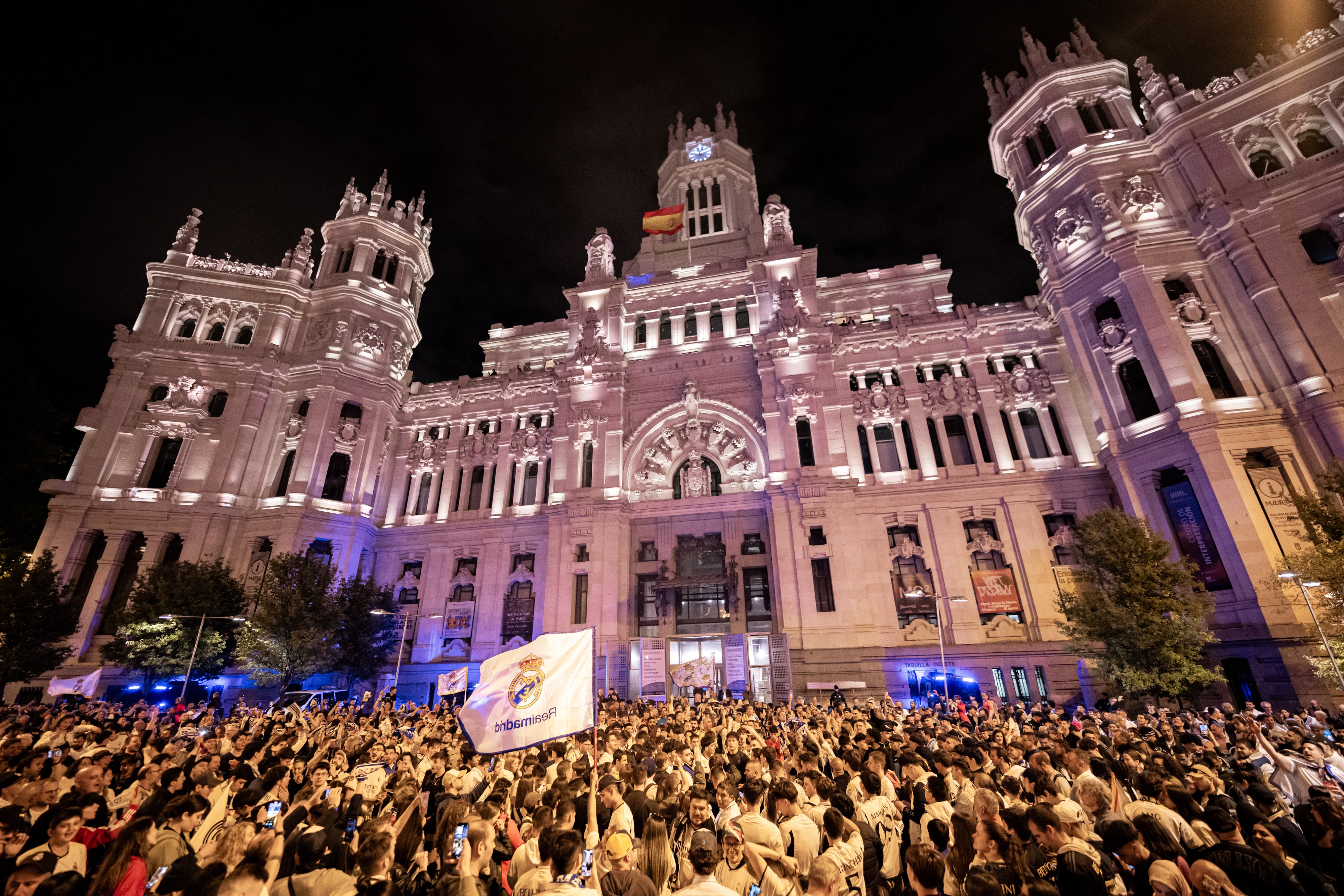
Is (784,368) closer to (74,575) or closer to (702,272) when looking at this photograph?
(702,272)

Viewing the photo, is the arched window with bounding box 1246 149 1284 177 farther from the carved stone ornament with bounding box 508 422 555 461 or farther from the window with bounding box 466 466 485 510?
the window with bounding box 466 466 485 510

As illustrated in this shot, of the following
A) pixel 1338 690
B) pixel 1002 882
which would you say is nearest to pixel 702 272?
pixel 1338 690

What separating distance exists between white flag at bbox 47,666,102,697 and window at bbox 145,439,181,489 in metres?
17.4

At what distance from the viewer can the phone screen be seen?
673cm

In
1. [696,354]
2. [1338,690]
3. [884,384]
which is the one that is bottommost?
[1338,690]

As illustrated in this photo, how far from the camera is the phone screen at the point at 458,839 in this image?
6727 mm

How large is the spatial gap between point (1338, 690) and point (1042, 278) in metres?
25.7

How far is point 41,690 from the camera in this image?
34.9m

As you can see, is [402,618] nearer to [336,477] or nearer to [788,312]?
[336,477]

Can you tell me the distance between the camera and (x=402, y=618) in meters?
41.7

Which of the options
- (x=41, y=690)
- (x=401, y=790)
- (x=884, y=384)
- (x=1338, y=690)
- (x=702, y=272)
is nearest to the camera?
(x=401, y=790)

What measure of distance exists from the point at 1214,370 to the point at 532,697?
38.0 meters

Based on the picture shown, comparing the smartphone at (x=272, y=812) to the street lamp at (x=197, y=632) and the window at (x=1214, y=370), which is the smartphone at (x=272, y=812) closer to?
the street lamp at (x=197, y=632)

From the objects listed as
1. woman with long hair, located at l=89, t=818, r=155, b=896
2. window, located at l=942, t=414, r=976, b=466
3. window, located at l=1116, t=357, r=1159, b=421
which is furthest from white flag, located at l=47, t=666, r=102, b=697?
window, located at l=1116, t=357, r=1159, b=421
